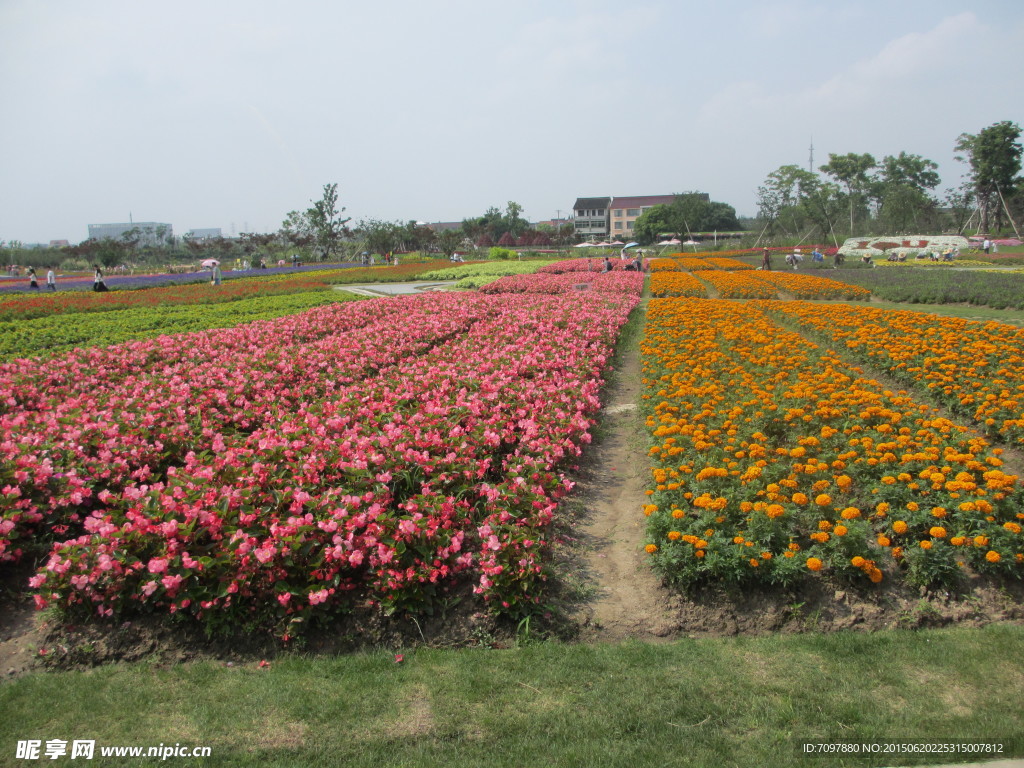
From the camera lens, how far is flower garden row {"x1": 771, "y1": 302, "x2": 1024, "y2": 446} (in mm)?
5684

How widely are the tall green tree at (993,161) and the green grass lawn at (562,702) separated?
5769 cm

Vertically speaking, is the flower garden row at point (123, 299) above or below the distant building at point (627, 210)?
below

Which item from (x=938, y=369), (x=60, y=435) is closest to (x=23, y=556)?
(x=60, y=435)

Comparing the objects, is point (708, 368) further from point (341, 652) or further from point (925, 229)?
point (925, 229)

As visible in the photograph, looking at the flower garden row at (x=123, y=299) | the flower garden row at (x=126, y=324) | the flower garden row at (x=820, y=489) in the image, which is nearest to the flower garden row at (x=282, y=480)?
the flower garden row at (x=820, y=489)

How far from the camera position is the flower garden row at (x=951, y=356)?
5684 millimetres

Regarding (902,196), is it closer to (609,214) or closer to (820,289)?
(820,289)

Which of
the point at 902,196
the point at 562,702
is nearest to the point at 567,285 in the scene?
the point at 562,702

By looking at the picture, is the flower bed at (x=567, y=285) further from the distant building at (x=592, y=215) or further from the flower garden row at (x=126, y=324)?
the distant building at (x=592, y=215)

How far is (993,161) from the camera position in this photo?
48.5 metres

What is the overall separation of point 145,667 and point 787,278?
2211 centimetres

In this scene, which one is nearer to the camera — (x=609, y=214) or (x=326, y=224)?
(x=326, y=224)

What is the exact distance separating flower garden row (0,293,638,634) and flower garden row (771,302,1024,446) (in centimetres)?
373

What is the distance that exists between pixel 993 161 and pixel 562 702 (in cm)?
6256
